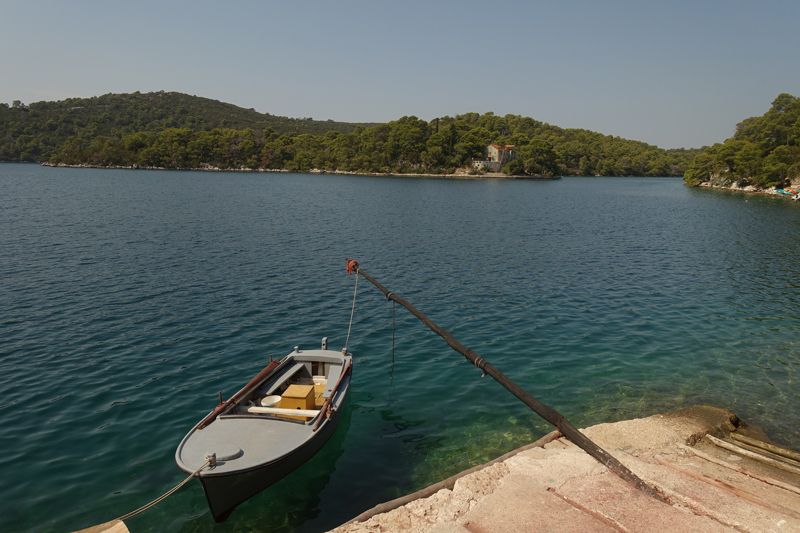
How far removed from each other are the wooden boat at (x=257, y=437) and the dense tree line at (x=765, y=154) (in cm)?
13906

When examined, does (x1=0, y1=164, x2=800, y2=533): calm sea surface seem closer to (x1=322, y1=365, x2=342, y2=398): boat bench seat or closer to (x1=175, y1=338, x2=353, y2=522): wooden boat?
(x1=175, y1=338, x2=353, y2=522): wooden boat

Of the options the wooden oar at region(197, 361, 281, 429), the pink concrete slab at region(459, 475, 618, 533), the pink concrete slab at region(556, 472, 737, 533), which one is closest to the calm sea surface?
the wooden oar at region(197, 361, 281, 429)

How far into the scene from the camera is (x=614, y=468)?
10602mm

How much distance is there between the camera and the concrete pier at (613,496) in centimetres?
884

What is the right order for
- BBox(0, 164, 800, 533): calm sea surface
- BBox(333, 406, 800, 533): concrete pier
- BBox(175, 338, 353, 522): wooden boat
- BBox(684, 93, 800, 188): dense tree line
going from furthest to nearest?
BBox(684, 93, 800, 188): dense tree line < BBox(0, 164, 800, 533): calm sea surface < BBox(175, 338, 353, 522): wooden boat < BBox(333, 406, 800, 533): concrete pier

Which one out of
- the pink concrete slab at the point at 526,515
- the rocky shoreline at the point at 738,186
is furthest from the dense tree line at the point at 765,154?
the pink concrete slab at the point at 526,515

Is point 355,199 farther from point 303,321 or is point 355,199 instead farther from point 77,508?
point 77,508

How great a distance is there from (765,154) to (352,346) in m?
152

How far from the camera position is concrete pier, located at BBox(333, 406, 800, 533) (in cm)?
884

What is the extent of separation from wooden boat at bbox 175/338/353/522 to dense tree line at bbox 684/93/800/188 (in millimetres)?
139061

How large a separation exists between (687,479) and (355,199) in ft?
288

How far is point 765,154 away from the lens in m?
123

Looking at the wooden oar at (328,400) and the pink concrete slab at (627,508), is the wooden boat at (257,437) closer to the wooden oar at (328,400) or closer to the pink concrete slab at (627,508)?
the wooden oar at (328,400)

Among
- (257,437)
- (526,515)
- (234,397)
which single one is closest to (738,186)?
(526,515)
